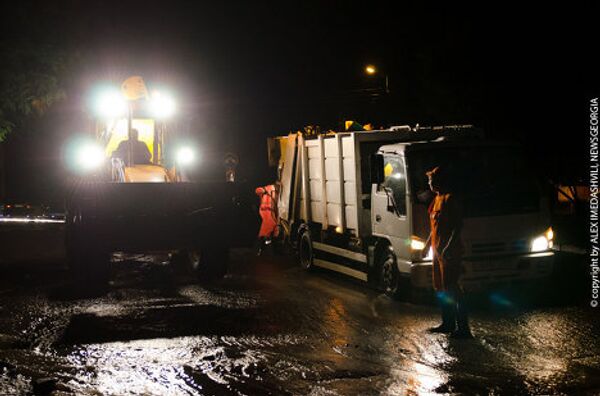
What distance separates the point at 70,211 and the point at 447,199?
6256 mm

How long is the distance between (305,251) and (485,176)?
4.44 meters

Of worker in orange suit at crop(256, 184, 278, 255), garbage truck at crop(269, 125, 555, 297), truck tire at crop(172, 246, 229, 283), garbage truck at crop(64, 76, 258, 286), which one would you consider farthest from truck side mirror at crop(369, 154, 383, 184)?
worker in orange suit at crop(256, 184, 278, 255)

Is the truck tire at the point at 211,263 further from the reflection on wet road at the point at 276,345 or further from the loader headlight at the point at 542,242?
the loader headlight at the point at 542,242

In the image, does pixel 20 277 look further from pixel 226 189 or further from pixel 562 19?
pixel 562 19

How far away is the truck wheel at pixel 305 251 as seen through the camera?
14.3 meters

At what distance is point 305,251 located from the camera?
1465 centimetres

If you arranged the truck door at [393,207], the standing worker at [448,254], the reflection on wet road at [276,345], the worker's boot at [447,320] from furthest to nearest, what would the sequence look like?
1. the truck door at [393,207]
2. the worker's boot at [447,320]
3. the standing worker at [448,254]
4. the reflection on wet road at [276,345]

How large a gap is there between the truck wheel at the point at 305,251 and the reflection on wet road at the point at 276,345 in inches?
77.4

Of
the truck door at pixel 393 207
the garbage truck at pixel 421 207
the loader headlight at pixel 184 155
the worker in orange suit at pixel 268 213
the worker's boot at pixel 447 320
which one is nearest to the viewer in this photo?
the worker's boot at pixel 447 320

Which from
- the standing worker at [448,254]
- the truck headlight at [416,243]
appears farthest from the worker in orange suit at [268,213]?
the standing worker at [448,254]

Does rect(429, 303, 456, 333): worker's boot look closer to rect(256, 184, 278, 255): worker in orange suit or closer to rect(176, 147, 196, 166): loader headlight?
rect(176, 147, 196, 166): loader headlight

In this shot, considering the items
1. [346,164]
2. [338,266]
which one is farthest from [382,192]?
[338,266]

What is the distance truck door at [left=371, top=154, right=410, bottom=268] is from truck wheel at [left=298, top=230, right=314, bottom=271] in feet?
8.64

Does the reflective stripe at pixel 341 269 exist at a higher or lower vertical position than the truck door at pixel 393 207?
lower
